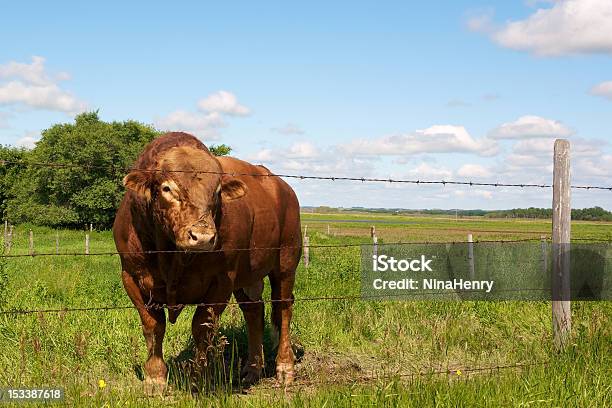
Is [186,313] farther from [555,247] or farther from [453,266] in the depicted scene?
[453,266]

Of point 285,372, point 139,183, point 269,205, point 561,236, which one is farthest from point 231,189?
point 561,236

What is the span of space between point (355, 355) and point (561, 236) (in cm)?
270

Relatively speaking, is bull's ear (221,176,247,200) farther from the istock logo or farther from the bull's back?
the istock logo

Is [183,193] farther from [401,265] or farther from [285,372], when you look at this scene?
[401,265]

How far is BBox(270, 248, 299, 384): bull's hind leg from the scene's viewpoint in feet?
22.5

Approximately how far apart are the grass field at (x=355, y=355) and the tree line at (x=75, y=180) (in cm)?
3734

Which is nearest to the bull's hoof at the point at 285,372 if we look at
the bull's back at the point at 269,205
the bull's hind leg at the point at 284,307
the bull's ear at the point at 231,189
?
the bull's hind leg at the point at 284,307

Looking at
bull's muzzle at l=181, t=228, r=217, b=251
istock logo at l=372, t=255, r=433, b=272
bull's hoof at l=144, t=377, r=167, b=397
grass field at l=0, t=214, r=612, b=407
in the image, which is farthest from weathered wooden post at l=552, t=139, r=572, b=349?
istock logo at l=372, t=255, r=433, b=272

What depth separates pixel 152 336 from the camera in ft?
18.4

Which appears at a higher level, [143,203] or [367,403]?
[143,203]

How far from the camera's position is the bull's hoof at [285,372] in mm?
6670

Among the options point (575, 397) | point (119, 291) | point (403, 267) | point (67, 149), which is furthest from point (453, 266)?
point (67, 149)

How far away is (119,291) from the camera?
11883 mm

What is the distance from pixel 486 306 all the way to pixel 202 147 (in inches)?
228
